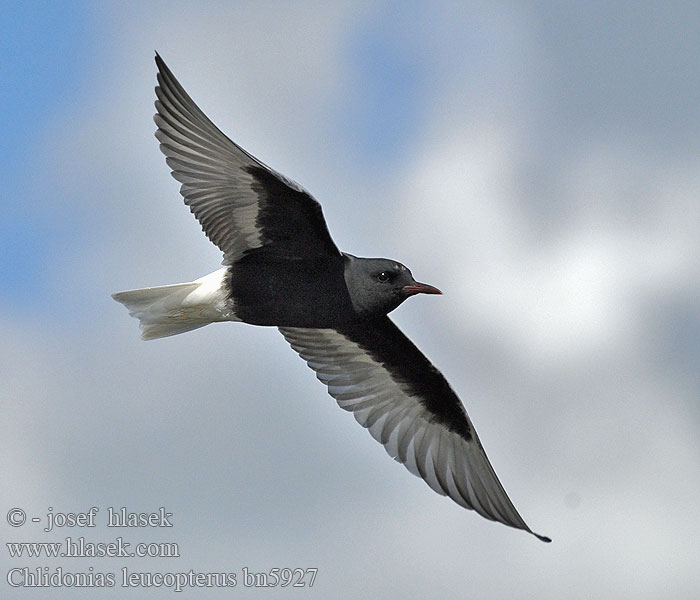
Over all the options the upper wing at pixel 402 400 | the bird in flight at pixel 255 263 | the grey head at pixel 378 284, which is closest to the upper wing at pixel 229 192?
the bird in flight at pixel 255 263

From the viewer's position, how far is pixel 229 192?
1240 cm

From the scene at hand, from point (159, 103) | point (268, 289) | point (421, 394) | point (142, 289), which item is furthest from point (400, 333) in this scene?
point (159, 103)

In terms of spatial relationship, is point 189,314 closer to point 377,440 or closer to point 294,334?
point 294,334

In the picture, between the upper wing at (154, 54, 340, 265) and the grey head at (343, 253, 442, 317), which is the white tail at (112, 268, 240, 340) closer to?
the upper wing at (154, 54, 340, 265)

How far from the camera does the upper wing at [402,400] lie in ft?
45.5

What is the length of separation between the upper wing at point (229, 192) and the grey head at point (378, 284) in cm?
31

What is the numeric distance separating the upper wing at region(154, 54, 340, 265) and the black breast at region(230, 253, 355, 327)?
11 cm

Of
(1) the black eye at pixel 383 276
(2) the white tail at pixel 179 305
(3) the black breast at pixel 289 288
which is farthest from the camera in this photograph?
(2) the white tail at pixel 179 305

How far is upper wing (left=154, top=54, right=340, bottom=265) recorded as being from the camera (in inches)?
474

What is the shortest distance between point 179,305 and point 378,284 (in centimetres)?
221

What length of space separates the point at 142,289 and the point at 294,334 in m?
2.02

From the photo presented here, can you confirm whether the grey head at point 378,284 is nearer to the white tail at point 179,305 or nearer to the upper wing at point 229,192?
the upper wing at point 229,192

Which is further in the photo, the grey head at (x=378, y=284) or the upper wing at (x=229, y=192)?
the grey head at (x=378, y=284)

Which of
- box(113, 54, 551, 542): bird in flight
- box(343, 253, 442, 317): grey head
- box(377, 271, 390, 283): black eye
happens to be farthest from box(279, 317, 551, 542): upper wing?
box(377, 271, 390, 283): black eye
